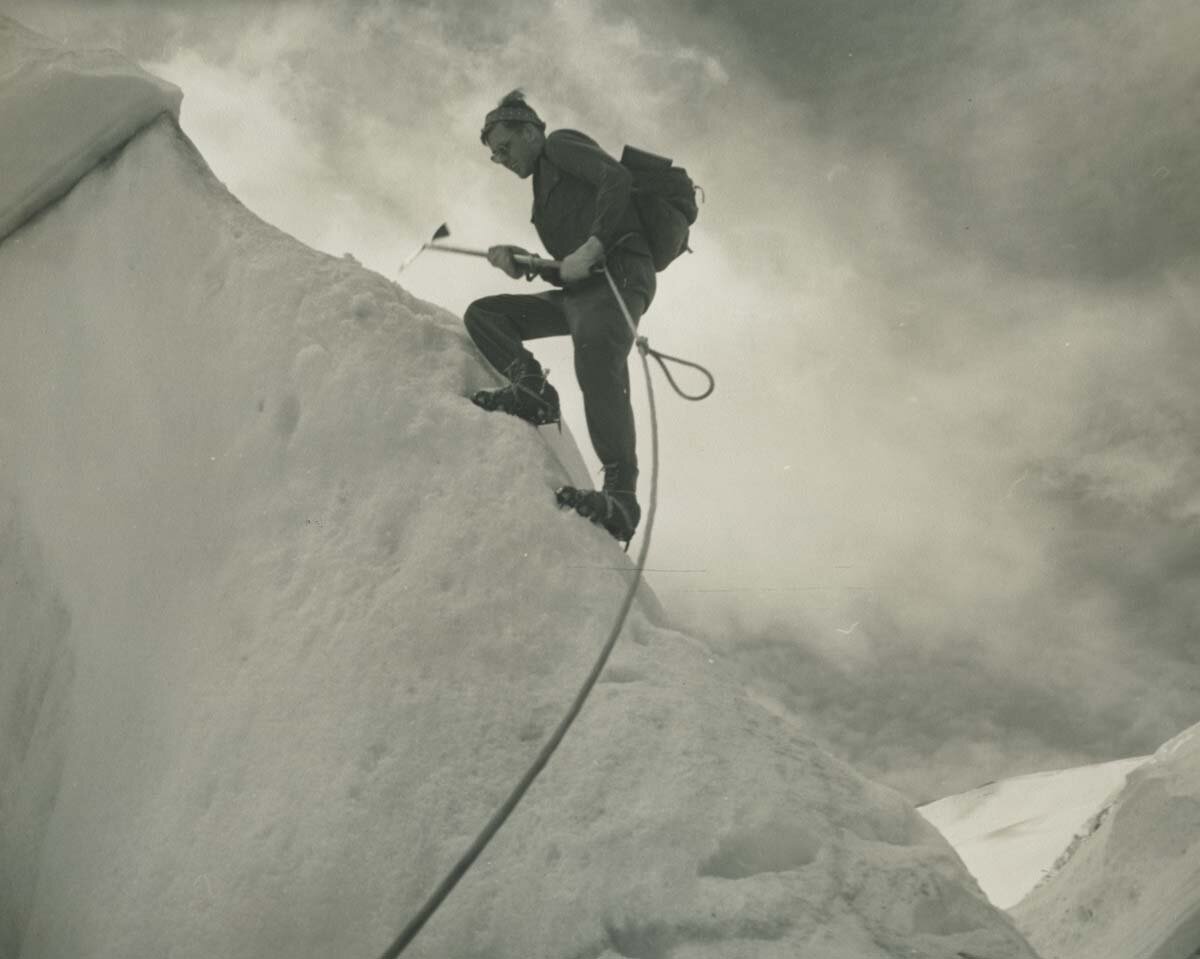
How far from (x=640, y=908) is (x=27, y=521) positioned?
3.45 m

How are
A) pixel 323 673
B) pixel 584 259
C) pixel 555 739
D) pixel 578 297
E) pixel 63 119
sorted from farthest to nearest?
pixel 63 119 < pixel 578 297 < pixel 584 259 < pixel 323 673 < pixel 555 739

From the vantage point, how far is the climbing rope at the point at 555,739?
2.72 m

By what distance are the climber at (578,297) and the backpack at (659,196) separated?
0.21ft

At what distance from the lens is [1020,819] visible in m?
19.7

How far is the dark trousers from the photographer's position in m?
4.76

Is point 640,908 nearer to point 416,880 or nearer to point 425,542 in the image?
point 416,880

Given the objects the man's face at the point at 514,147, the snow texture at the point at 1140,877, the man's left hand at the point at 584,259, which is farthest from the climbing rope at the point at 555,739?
the snow texture at the point at 1140,877

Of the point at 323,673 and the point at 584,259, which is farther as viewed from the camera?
the point at 584,259

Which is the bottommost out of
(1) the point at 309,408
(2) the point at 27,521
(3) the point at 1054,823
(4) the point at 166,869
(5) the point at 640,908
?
(4) the point at 166,869

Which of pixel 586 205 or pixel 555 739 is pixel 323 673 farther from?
pixel 586 205

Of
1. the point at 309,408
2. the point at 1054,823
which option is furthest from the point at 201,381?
the point at 1054,823

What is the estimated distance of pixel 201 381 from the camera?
495 centimetres

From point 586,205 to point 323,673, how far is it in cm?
219

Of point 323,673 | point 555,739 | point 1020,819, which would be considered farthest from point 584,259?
point 1020,819
